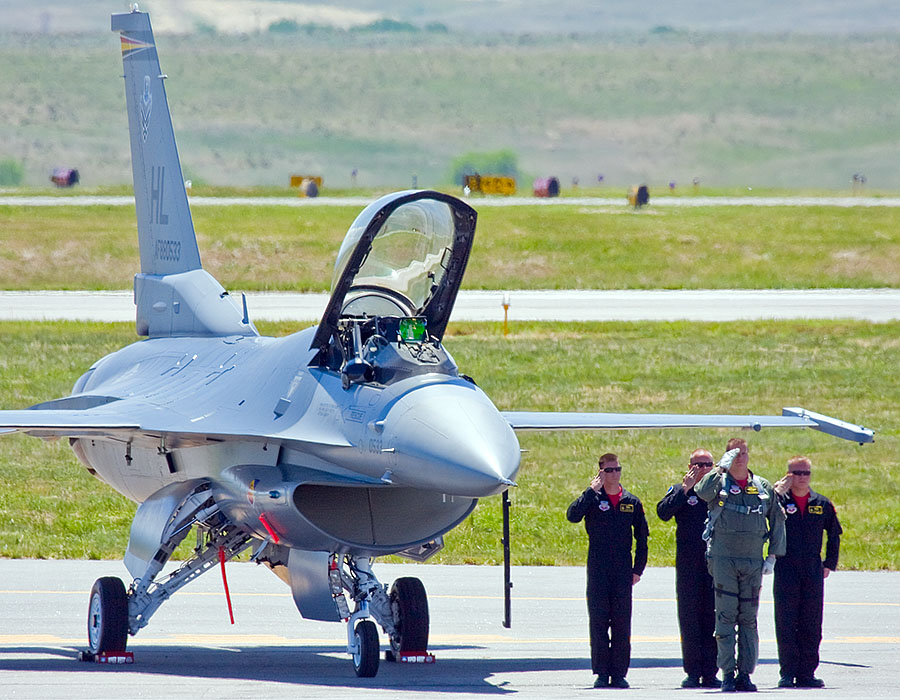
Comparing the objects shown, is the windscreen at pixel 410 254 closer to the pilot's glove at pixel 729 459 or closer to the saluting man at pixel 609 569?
the saluting man at pixel 609 569

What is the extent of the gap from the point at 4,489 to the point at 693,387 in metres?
14.1

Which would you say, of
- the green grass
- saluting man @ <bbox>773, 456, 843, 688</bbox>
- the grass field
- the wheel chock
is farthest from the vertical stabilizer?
the grass field

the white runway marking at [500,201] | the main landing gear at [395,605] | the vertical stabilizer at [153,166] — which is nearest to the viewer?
the main landing gear at [395,605]

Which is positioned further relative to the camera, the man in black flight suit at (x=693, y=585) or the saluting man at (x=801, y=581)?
the man in black flight suit at (x=693, y=585)

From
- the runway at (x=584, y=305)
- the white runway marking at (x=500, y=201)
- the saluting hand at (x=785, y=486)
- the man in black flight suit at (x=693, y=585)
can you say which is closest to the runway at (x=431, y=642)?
the man in black flight suit at (x=693, y=585)

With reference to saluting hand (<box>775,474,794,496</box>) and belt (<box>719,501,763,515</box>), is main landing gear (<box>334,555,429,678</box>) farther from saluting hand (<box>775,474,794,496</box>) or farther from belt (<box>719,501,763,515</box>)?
saluting hand (<box>775,474,794,496</box>)

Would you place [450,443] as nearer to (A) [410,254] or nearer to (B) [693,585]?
(A) [410,254]

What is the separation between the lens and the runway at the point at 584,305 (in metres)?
40.4

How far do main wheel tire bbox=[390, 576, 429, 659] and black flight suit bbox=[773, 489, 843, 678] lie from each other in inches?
111

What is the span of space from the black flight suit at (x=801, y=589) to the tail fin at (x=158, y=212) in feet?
22.5

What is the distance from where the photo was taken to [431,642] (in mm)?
13570

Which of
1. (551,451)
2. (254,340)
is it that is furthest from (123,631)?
(551,451)

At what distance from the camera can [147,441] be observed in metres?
13.4

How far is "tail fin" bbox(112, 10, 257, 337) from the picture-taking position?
16172mm
